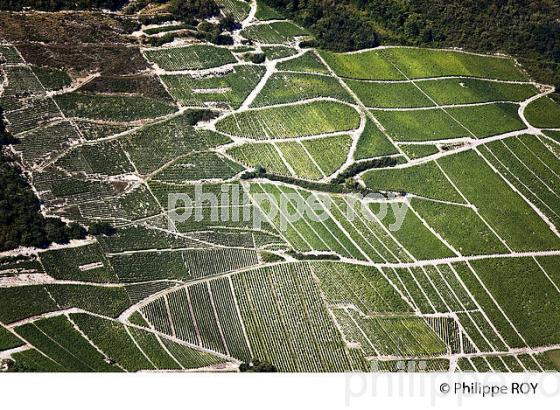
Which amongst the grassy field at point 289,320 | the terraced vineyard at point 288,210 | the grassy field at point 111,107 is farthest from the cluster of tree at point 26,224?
the grassy field at point 289,320

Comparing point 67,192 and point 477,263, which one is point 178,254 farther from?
point 477,263

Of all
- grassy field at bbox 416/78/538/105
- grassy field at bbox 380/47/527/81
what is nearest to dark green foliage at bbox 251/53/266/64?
grassy field at bbox 380/47/527/81

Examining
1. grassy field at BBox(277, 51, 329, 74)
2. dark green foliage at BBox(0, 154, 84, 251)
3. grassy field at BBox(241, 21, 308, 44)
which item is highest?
grassy field at BBox(241, 21, 308, 44)

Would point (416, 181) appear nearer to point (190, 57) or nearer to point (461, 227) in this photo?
point (461, 227)

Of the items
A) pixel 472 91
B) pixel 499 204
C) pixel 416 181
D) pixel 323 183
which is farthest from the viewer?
pixel 472 91

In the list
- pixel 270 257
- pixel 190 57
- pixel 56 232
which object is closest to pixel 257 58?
pixel 190 57

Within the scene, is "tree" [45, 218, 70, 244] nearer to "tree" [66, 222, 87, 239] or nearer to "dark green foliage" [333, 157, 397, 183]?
"tree" [66, 222, 87, 239]

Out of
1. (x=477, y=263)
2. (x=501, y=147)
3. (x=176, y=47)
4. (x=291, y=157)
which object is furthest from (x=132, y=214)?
(x=501, y=147)
